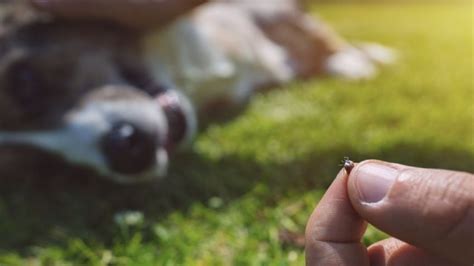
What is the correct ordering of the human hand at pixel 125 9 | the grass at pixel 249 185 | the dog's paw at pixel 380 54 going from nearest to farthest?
1. the grass at pixel 249 185
2. the human hand at pixel 125 9
3. the dog's paw at pixel 380 54

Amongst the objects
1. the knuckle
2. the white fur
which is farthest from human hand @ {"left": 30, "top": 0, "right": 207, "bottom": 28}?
the knuckle

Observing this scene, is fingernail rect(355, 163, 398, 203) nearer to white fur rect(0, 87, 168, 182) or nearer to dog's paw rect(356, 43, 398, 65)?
white fur rect(0, 87, 168, 182)

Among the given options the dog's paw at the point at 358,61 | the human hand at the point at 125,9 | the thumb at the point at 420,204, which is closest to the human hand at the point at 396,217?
the thumb at the point at 420,204

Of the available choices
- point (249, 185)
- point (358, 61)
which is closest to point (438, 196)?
point (249, 185)

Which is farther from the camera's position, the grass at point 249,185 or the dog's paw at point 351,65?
the dog's paw at point 351,65

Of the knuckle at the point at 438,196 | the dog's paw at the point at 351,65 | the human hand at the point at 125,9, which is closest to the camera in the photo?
the knuckle at the point at 438,196

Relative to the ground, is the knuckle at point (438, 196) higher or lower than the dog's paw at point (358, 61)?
lower

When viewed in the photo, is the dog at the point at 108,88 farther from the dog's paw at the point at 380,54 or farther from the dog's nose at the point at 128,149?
the dog's paw at the point at 380,54

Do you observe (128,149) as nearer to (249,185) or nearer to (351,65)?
(249,185)
